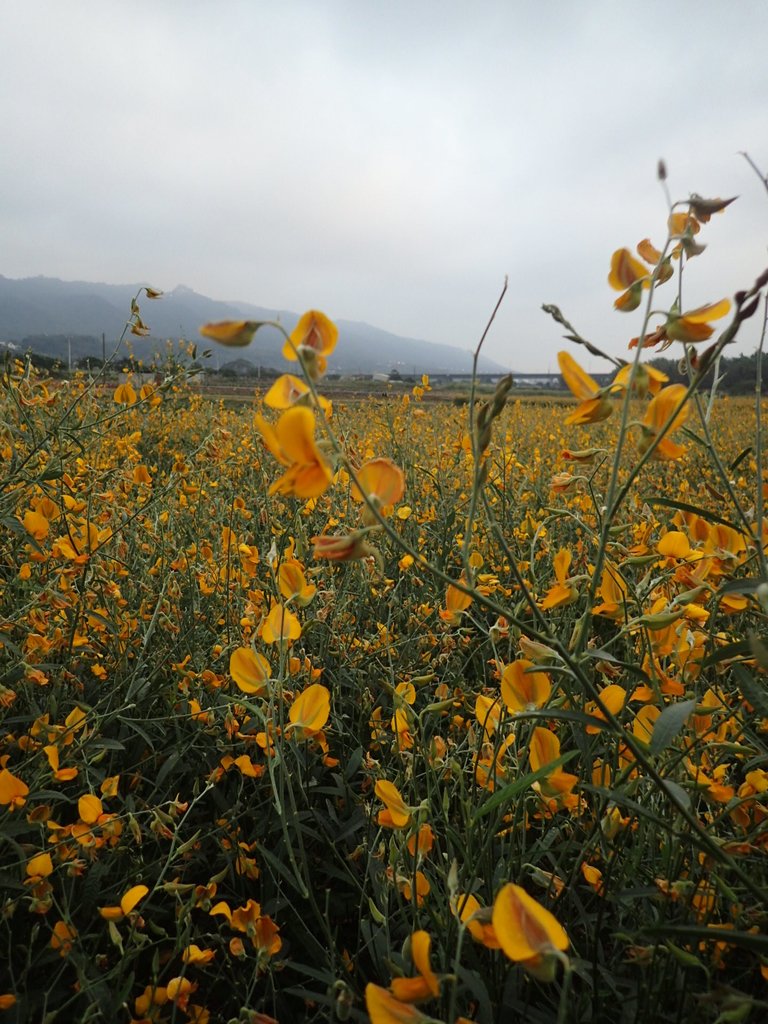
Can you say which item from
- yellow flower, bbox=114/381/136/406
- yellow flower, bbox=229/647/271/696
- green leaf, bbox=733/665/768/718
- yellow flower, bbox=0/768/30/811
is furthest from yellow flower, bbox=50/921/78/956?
yellow flower, bbox=114/381/136/406

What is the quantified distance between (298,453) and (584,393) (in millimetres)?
380

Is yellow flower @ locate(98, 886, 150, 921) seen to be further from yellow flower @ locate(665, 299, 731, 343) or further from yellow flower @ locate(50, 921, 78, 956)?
yellow flower @ locate(665, 299, 731, 343)

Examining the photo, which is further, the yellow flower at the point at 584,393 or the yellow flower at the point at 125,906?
the yellow flower at the point at 125,906

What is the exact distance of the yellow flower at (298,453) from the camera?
1.75ft

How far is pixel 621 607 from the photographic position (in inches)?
37.1

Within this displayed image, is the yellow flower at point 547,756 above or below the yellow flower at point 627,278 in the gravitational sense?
below

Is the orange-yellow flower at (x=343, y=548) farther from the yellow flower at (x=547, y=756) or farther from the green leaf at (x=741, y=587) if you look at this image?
the green leaf at (x=741, y=587)

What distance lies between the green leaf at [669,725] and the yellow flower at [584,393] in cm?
34

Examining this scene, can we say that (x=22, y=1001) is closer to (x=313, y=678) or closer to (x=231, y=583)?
(x=313, y=678)

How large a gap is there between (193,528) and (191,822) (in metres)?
1.37

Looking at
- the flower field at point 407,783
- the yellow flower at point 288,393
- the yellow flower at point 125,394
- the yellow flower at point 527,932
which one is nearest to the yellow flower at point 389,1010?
the flower field at point 407,783

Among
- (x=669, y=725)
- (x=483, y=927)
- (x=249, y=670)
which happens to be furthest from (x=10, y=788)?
(x=669, y=725)

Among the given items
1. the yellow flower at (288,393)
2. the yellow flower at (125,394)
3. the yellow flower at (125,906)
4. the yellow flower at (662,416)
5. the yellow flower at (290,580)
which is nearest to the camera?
the yellow flower at (288,393)

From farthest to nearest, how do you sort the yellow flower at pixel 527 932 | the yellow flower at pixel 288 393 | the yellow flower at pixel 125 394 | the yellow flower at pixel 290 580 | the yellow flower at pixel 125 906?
the yellow flower at pixel 125 394
the yellow flower at pixel 290 580
the yellow flower at pixel 125 906
the yellow flower at pixel 288 393
the yellow flower at pixel 527 932
